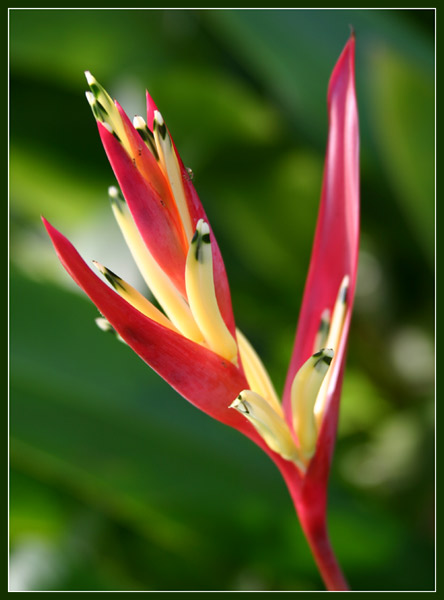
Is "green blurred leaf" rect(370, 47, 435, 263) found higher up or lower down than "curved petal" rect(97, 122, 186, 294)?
higher up

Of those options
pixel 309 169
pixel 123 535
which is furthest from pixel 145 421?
pixel 309 169

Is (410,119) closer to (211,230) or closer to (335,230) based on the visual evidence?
(335,230)

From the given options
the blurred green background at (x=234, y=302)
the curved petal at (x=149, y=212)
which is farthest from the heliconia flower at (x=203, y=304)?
the blurred green background at (x=234, y=302)

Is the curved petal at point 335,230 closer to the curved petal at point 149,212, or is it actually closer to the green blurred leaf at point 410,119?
the curved petal at point 149,212

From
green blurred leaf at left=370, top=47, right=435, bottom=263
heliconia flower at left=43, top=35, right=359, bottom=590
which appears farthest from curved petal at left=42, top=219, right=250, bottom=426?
green blurred leaf at left=370, top=47, right=435, bottom=263

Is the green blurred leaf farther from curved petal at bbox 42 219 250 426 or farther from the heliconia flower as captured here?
curved petal at bbox 42 219 250 426

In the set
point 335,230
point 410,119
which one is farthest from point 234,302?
point 335,230
